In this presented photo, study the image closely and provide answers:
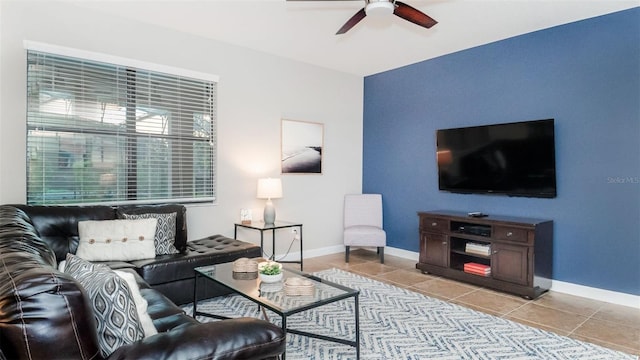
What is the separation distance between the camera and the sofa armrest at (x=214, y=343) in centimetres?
124

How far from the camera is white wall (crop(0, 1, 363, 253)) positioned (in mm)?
3254

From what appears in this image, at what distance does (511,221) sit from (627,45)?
192cm

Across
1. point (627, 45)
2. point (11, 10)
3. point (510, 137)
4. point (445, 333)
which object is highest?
point (11, 10)

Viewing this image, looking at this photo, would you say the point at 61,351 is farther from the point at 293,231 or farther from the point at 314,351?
the point at 293,231

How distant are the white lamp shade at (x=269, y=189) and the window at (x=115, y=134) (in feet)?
1.78

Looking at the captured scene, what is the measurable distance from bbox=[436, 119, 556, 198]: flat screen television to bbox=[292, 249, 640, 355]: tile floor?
110 centimetres

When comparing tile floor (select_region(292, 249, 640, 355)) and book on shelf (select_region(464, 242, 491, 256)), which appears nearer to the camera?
tile floor (select_region(292, 249, 640, 355))

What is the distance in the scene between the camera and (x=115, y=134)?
12.3 ft

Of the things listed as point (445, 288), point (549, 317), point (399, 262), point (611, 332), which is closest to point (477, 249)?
point (445, 288)

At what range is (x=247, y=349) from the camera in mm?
1364

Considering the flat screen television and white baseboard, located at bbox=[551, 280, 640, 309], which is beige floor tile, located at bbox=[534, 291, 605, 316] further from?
the flat screen television

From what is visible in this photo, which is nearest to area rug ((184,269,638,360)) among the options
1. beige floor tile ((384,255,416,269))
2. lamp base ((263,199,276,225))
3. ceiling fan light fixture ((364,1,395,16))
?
lamp base ((263,199,276,225))

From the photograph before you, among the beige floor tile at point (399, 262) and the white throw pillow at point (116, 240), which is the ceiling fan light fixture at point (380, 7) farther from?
the beige floor tile at point (399, 262)

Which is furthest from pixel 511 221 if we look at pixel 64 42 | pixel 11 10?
pixel 11 10
